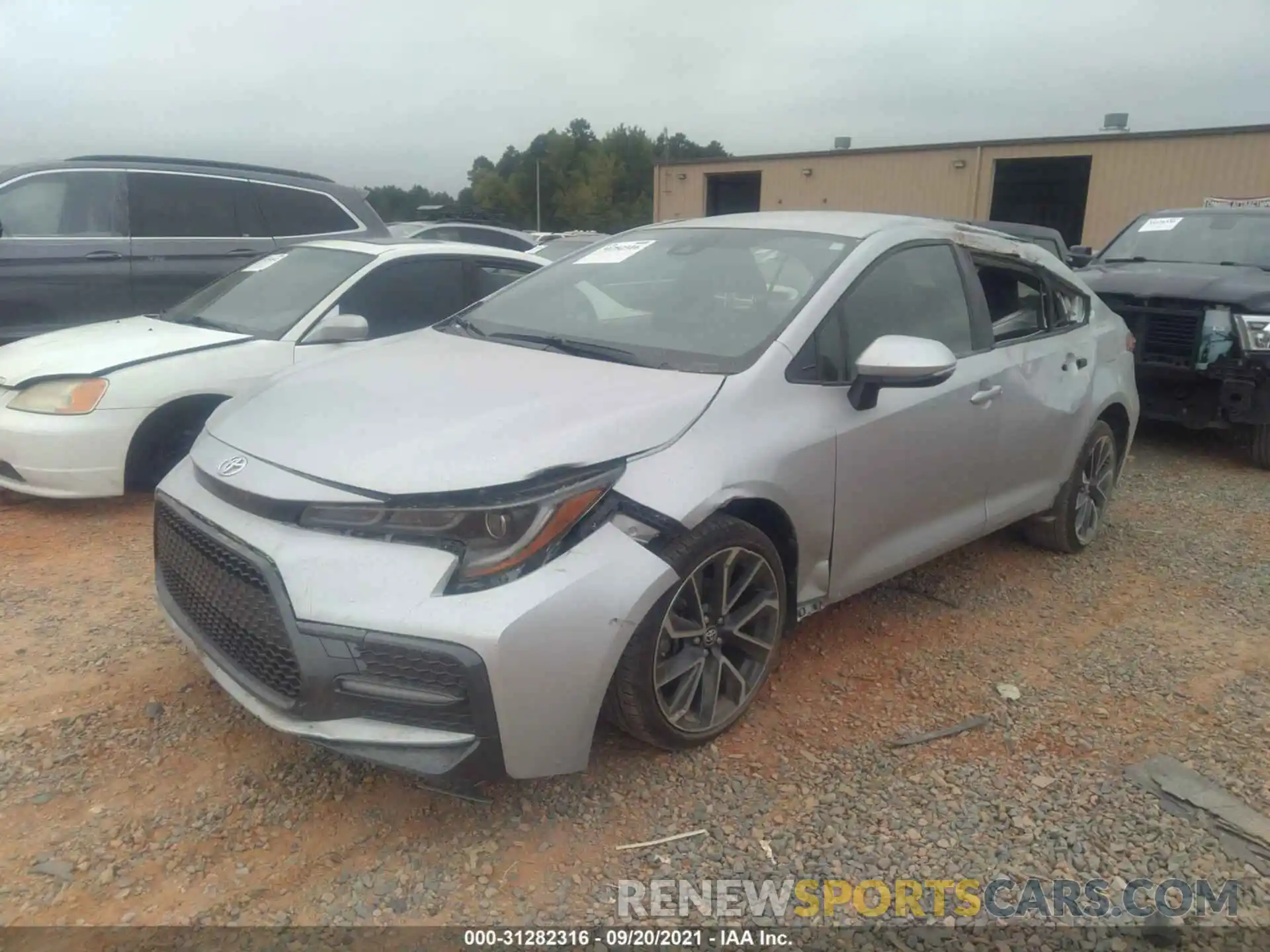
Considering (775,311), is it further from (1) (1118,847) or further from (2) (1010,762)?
(1) (1118,847)

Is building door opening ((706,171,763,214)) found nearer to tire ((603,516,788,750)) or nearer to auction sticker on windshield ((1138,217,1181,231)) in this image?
auction sticker on windshield ((1138,217,1181,231))

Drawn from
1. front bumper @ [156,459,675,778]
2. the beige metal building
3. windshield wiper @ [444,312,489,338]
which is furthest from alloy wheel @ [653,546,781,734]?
the beige metal building

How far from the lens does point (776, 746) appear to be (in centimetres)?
309

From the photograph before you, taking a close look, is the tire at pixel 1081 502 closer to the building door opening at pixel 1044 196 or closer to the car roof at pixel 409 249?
the car roof at pixel 409 249

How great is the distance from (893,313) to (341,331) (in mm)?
2820

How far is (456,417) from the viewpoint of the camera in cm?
276

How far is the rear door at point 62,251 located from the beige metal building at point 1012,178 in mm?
20563

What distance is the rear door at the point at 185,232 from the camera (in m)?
7.19

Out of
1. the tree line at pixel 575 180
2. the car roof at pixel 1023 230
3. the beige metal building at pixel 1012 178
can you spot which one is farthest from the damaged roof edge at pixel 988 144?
the tree line at pixel 575 180

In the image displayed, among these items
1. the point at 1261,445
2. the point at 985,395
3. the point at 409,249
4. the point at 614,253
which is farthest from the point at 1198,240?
the point at 409,249

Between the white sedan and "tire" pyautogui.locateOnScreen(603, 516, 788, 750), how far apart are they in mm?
2888

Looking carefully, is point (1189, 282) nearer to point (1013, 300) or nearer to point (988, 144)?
point (1013, 300)

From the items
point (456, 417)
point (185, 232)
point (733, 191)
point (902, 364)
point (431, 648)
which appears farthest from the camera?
point (733, 191)

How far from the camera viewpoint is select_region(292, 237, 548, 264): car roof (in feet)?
18.7
